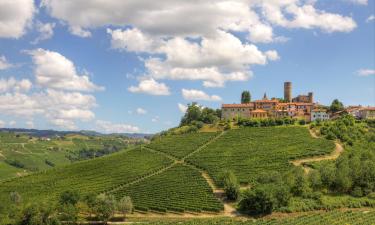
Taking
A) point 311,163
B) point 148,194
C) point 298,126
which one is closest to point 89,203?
point 148,194

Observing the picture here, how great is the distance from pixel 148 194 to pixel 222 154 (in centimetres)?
2411

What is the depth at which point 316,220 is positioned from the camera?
54.8 meters

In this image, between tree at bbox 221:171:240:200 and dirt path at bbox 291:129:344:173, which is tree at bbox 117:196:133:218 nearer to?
tree at bbox 221:171:240:200

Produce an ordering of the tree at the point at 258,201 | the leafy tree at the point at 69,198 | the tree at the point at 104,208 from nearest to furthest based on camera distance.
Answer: the tree at the point at 258,201 → the tree at the point at 104,208 → the leafy tree at the point at 69,198

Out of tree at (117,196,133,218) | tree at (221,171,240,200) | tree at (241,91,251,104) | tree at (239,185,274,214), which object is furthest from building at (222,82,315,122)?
tree at (117,196,133,218)

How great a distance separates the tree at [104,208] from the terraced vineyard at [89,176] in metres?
15.4

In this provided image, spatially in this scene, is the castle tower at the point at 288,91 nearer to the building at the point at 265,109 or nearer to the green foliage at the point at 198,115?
the building at the point at 265,109

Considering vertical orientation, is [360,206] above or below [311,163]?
below

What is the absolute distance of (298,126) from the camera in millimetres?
111000

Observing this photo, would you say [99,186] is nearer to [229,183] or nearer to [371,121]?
[229,183]

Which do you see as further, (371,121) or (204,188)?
(371,121)

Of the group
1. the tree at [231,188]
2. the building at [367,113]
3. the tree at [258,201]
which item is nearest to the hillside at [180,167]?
the tree at [231,188]

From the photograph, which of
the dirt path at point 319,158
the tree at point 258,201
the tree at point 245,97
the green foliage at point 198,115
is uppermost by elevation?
the tree at point 245,97

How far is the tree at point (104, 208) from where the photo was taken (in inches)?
2552
